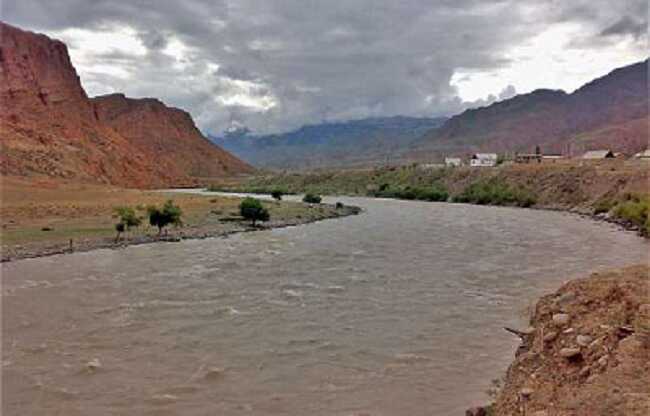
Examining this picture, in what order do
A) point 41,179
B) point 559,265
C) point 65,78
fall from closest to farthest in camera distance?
point 559,265, point 41,179, point 65,78

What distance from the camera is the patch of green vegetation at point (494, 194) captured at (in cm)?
8094

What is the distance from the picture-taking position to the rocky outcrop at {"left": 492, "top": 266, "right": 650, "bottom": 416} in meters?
9.34

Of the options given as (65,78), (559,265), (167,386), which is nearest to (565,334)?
(167,386)

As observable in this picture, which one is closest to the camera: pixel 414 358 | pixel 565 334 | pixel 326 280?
pixel 565 334

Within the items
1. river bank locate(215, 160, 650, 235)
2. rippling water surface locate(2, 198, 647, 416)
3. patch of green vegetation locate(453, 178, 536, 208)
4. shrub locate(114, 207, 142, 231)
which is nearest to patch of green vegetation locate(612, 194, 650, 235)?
river bank locate(215, 160, 650, 235)

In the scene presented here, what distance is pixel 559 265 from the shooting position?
3216cm

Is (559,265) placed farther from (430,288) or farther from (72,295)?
(72,295)

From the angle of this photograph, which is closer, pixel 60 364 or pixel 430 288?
pixel 60 364

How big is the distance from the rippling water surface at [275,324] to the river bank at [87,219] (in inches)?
149

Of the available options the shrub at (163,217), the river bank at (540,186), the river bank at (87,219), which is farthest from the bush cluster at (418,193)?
the shrub at (163,217)

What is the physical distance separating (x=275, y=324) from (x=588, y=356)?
38.4 ft

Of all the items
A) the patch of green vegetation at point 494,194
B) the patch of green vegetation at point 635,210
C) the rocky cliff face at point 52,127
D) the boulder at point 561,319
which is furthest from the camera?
the rocky cliff face at point 52,127

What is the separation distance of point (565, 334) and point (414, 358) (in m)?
4.85

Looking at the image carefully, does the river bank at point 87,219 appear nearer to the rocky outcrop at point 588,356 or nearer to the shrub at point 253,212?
the shrub at point 253,212
